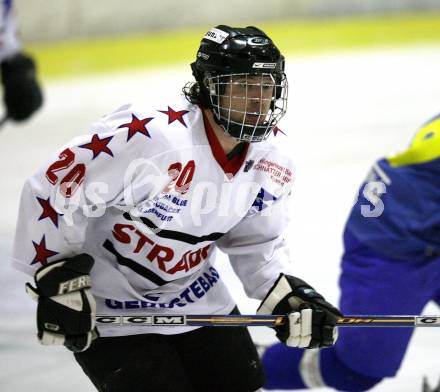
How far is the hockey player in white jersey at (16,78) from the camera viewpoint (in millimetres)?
4677

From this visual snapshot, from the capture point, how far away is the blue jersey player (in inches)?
108

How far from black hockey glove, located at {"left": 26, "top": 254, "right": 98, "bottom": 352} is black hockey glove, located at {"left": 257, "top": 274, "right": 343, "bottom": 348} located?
1.48 ft

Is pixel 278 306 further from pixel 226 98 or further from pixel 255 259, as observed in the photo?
pixel 226 98

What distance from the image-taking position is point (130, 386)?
215 centimetres

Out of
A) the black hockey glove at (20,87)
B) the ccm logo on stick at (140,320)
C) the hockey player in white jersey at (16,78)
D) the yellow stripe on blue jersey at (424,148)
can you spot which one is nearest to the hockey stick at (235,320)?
the ccm logo on stick at (140,320)

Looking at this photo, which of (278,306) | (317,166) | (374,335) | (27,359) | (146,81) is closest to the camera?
(278,306)

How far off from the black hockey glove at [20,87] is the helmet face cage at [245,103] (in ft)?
9.17

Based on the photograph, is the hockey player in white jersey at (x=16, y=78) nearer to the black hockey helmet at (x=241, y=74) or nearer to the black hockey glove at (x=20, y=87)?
the black hockey glove at (x=20, y=87)

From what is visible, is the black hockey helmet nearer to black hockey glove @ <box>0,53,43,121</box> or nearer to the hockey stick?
the hockey stick

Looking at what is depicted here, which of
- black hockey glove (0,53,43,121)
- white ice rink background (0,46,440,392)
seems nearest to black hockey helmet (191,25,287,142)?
white ice rink background (0,46,440,392)

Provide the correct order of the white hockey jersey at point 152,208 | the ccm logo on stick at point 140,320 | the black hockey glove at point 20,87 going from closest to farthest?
the white hockey jersey at point 152,208 < the ccm logo on stick at point 140,320 < the black hockey glove at point 20,87

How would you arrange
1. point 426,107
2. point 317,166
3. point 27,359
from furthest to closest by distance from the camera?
point 426,107 < point 317,166 < point 27,359

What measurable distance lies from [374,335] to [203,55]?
98 centimetres

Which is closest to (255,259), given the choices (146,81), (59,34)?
(146,81)
